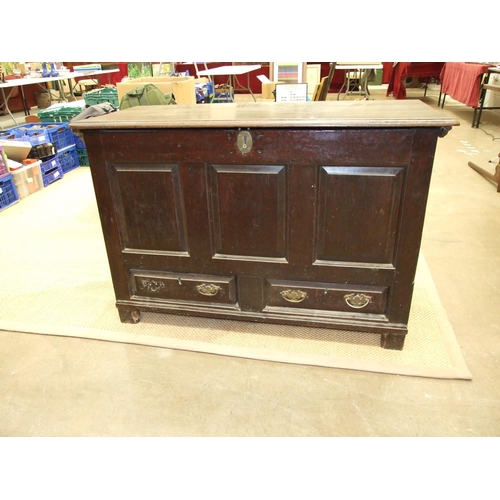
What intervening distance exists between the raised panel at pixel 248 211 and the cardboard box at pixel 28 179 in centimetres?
243

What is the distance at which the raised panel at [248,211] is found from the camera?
1.33 m

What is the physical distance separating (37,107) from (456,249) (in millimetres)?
8095

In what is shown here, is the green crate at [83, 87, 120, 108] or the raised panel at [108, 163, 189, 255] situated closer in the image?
the raised panel at [108, 163, 189, 255]

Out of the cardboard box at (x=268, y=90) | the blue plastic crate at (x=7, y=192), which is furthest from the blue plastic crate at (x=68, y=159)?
the cardboard box at (x=268, y=90)

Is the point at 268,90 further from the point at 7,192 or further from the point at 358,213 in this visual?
the point at 358,213

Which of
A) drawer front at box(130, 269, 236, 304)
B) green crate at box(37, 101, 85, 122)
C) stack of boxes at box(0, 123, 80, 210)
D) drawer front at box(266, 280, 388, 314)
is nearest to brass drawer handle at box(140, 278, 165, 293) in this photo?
drawer front at box(130, 269, 236, 304)

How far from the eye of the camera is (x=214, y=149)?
1.31 metres

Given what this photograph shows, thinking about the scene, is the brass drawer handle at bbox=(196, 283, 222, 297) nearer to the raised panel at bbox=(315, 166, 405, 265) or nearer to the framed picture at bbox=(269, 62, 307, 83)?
the raised panel at bbox=(315, 166, 405, 265)

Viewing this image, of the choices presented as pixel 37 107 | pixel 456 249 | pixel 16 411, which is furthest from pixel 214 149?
pixel 37 107

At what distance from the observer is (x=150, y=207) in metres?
1.44

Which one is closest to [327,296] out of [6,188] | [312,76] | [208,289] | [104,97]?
[208,289]

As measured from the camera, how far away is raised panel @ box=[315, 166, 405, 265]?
126 centimetres

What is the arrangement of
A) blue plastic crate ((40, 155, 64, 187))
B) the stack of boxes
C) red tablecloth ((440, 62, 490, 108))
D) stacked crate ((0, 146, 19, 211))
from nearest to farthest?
stacked crate ((0, 146, 19, 211)) < the stack of boxes < blue plastic crate ((40, 155, 64, 187)) < red tablecloth ((440, 62, 490, 108))

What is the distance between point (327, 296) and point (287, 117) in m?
0.65
